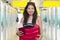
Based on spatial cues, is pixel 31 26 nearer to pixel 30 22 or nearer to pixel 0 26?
pixel 30 22

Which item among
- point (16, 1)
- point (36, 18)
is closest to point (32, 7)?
point (36, 18)

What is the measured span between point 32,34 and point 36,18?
233mm

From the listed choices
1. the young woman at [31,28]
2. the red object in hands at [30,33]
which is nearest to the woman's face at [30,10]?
the young woman at [31,28]

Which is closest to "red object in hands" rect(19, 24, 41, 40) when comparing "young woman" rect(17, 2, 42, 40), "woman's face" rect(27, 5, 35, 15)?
"young woman" rect(17, 2, 42, 40)

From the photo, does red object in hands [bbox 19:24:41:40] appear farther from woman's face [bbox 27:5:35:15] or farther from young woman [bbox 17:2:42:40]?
woman's face [bbox 27:5:35:15]

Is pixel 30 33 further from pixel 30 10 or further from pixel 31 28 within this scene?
pixel 30 10

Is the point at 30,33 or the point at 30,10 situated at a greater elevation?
the point at 30,10

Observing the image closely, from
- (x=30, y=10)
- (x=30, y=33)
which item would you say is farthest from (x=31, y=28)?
(x=30, y=10)

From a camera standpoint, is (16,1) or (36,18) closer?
(36,18)

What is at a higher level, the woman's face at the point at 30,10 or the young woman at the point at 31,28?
the woman's face at the point at 30,10

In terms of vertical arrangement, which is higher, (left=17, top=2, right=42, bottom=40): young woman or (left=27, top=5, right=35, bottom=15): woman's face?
(left=27, top=5, right=35, bottom=15): woman's face

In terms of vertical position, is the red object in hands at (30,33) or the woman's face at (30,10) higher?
the woman's face at (30,10)

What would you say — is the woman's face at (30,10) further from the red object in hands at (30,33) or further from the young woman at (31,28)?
the red object in hands at (30,33)

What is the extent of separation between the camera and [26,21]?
2771 mm
